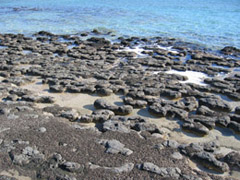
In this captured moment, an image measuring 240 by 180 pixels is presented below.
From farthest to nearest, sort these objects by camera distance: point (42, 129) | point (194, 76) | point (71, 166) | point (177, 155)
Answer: point (194, 76) → point (42, 129) → point (177, 155) → point (71, 166)

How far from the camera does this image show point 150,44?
65.3ft

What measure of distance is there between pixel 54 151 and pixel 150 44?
1536cm

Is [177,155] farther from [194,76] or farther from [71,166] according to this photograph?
[194,76]

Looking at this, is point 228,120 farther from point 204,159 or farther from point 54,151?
point 54,151

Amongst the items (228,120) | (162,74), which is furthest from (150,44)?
(228,120)

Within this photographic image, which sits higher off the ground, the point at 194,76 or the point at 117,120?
the point at 117,120

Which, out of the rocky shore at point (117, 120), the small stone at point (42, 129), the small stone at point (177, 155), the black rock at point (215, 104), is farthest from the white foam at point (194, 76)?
the small stone at point (42, 129)

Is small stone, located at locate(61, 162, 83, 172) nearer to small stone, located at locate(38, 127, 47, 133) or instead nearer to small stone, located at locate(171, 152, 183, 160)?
small stone, located at locate(38, 127, 47, 133)

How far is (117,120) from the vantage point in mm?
7371

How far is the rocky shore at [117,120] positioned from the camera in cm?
537

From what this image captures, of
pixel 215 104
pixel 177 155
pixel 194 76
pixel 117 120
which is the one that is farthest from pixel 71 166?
pixel 194 76

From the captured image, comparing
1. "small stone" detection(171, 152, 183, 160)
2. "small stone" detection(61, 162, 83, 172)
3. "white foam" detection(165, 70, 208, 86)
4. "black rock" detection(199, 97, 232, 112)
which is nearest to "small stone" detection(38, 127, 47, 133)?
"small stone" detection(61, 162, 83, 172)

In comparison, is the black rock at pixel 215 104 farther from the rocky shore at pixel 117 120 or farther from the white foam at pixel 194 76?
the white foam at pixel 194 76

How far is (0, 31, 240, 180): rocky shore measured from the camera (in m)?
5.37
